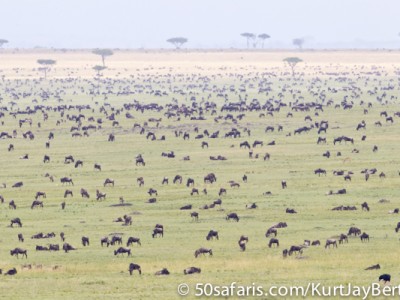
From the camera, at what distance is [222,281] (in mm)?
32812

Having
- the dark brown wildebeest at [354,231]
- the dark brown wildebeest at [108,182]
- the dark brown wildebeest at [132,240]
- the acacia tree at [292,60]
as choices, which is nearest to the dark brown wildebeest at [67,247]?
the dark brown wildebeest at [132,240]

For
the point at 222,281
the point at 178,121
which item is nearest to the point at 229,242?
the point at 222,281

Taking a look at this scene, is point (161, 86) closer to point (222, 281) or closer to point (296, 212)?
point (296, 212)

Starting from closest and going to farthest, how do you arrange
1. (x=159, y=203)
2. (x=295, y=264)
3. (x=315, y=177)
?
(x=295, y=264)
(x=159, y=203)
(x=315, y=177)

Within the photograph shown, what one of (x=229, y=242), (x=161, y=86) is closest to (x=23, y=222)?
(x=229, y=242)

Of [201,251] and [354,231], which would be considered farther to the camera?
[354,231]

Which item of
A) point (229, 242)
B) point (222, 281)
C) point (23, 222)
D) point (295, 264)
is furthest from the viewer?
point (23, 222)

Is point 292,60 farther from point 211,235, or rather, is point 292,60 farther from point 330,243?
point 330,243

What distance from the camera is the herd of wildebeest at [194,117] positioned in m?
46.4

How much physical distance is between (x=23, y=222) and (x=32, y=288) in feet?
48.0

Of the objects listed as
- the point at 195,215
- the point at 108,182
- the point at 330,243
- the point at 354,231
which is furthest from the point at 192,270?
the point at 108,182

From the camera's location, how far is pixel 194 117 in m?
91.8

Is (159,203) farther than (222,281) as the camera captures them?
Yes

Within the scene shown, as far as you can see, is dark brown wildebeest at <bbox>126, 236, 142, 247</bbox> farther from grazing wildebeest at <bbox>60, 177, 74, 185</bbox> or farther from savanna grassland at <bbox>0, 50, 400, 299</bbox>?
grazing wildebeest at <bbox>60, 177, 74, 185</bbox>
